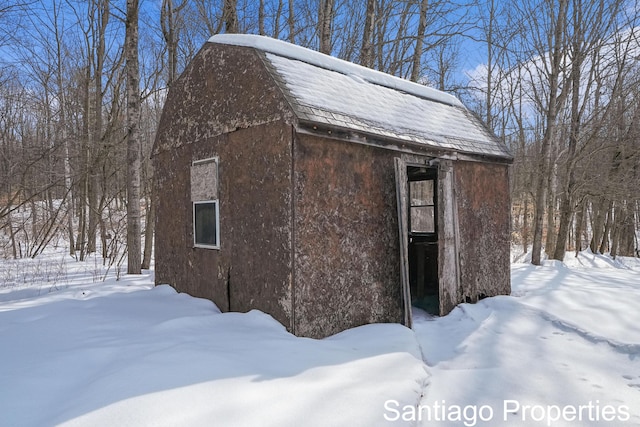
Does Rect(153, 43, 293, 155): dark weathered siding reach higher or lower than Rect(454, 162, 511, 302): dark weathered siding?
higher

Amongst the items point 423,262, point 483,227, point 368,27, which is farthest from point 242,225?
point 368,27

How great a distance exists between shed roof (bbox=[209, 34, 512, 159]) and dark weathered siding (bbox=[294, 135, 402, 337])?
36cm

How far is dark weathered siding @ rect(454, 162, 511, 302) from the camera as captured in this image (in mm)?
6305

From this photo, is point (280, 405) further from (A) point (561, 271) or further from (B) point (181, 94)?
(A) point (561, 271)

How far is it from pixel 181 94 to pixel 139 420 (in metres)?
5.36

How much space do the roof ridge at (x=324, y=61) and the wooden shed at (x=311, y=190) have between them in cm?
3

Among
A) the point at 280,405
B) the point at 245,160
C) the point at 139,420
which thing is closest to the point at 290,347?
the point at 280,405

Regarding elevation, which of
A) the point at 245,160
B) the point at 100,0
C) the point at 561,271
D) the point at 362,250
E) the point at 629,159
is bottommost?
the point at 561,271

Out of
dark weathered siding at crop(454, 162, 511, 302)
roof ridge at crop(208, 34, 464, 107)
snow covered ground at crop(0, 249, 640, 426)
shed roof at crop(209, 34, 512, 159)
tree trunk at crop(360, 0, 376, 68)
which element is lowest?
snow covered ground at crop(0, 249, 640, 426)

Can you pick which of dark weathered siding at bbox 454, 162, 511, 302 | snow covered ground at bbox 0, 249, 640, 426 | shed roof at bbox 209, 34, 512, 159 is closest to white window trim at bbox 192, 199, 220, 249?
snow covered ground at bbox 0, 249, 640, 426

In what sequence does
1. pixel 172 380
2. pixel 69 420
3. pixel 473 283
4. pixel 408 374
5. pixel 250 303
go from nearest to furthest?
pixel 69 420 < pixel 172 380 < pixel 408 374 < pixel 250 303 < pixel 473 283

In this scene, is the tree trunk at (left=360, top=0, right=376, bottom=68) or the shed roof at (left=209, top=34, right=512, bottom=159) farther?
the tree trunk at (left=360, top=0, right=376, bottom=68)

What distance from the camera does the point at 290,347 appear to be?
391cm

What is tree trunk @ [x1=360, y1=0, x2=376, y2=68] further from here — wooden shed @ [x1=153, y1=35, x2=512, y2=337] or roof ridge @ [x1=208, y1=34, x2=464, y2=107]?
wooden shed @ [x1=153, y1=35, x2=512, y2=337]
